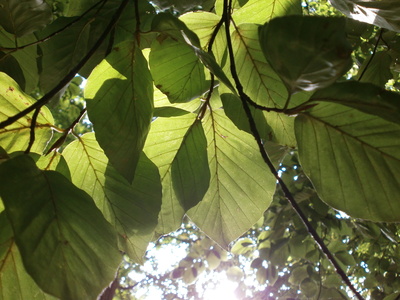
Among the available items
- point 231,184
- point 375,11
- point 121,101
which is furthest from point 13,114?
point 375,11

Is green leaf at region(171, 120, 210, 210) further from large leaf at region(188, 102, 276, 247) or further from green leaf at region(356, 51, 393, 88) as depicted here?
green leaf at region(356, 51, 393, 88)

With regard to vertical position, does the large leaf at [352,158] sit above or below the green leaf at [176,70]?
below

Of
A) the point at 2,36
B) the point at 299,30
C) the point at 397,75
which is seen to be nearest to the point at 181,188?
the point at 299,30

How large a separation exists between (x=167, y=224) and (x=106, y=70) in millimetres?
293

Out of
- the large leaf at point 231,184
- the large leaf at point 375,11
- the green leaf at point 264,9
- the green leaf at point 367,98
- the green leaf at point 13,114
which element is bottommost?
the large leaf at point 231,184

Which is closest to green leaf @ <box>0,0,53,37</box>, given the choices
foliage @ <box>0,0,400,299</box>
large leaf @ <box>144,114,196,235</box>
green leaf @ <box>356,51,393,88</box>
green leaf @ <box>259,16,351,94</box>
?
foliage @ <box>0,0,400,299</box>

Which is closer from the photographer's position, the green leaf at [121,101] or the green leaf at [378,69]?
the green leaf at [121,101]

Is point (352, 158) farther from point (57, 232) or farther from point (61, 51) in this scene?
point (61, 51)

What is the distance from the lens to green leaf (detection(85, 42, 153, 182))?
1.59ft

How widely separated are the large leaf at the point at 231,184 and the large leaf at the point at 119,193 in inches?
5.4

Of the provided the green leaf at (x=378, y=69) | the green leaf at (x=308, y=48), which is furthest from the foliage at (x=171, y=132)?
the green leaf at (x=378, y=69)

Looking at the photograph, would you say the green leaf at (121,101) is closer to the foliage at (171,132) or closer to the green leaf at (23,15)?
the foliage at (171,132)

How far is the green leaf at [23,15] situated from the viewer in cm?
59

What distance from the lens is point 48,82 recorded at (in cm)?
66
